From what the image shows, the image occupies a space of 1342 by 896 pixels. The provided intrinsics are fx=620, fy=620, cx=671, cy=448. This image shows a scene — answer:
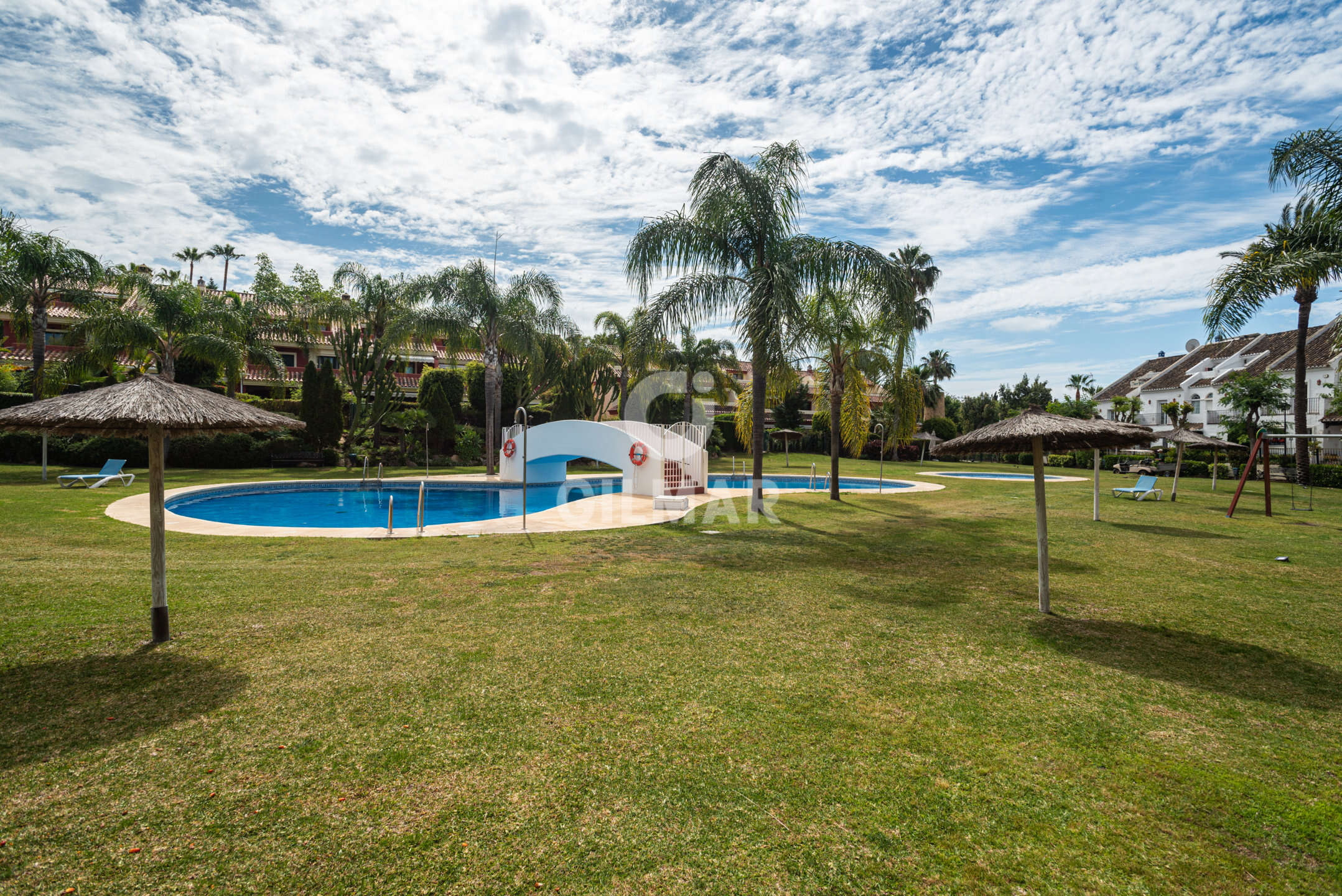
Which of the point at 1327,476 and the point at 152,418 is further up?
the point at 152,418

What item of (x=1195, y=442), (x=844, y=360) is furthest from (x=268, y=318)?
(x=1195, y=442)

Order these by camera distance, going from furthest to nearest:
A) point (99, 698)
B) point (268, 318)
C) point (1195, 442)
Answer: point (268, 318)
point (1195, 442)
point (99, 698)

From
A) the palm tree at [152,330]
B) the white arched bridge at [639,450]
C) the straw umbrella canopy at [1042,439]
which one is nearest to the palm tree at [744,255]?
the white arched bridge at [639,450]

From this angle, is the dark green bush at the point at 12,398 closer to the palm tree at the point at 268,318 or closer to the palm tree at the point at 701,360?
the palm tree at the point at 268,318

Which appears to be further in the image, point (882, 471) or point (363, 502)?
point (882, 471)

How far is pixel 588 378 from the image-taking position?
34469 mm

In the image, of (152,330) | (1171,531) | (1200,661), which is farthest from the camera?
(152,330)

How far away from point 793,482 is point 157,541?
2436cm

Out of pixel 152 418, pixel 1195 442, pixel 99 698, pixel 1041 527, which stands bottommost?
pixel 99 698

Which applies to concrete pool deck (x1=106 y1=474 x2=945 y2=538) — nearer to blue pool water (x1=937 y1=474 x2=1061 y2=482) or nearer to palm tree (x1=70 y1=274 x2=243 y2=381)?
palm tree (x1=70 y1=274 x2=243 y2=381)

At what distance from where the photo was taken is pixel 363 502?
18.3m

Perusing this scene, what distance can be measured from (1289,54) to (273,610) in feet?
51.8

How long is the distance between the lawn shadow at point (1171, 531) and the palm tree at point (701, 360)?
22021 mm

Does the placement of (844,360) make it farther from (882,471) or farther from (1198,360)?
(1198,360)
